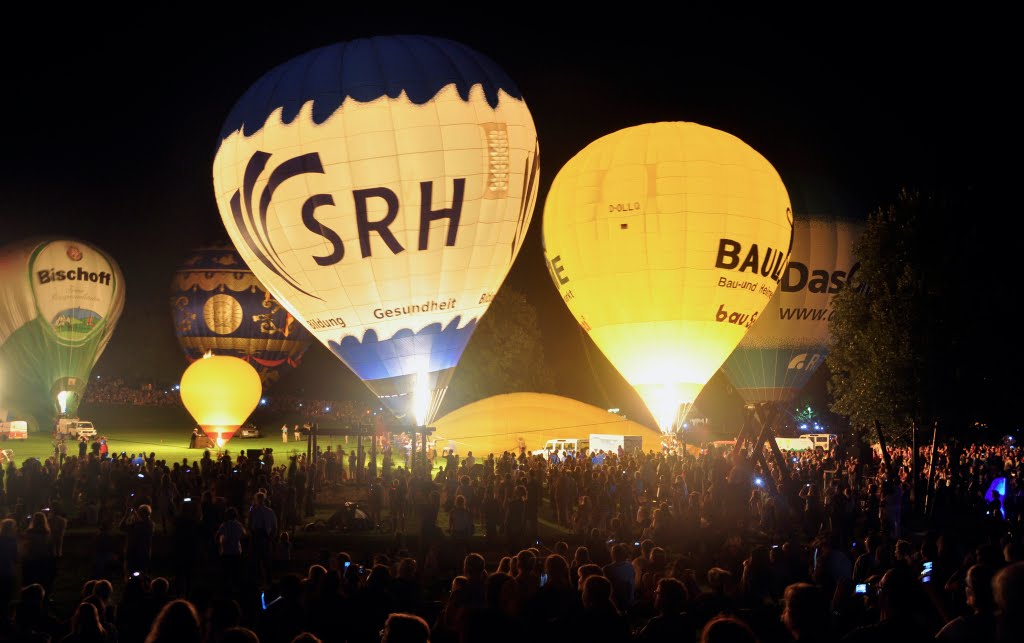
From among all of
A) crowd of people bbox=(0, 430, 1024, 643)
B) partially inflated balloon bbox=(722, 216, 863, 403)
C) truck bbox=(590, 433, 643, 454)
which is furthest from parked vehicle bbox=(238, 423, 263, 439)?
partially inflated balloon bbox=(722, 216, 863, 403)

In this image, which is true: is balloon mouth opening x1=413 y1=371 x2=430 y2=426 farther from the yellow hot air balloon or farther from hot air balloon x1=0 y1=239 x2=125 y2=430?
hot air balloon x1=0 y1=239 x2=125 y2=430

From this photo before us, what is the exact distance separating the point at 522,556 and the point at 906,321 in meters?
17.1

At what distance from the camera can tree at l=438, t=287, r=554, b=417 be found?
47.6 m

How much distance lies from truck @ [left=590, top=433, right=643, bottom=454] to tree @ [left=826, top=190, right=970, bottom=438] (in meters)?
7.14

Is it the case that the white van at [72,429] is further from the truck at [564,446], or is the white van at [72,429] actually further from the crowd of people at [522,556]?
the truck at [564,446]

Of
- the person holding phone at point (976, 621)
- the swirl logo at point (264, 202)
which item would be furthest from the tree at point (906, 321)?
the person holding phone at point (976, 621)

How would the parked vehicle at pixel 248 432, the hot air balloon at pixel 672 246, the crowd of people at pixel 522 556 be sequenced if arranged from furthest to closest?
the parked vehicle at pixel 248 432, the hot air balloon at pixel 672 246, the crowd of people at pixel 522 556

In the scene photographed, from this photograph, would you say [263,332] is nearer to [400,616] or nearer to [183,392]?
[183,392]

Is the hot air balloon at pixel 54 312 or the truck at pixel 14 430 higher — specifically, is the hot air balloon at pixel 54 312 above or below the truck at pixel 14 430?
above

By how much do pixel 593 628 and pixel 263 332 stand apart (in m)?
35.5

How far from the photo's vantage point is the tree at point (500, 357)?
47.6 m

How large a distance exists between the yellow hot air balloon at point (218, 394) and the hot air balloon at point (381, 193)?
10.9 m

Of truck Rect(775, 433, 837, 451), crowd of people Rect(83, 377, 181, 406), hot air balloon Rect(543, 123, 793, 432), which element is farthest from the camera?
crowd of people Rect(83, 377, 181, 406)

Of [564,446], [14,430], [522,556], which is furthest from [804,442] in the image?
[522,556]
